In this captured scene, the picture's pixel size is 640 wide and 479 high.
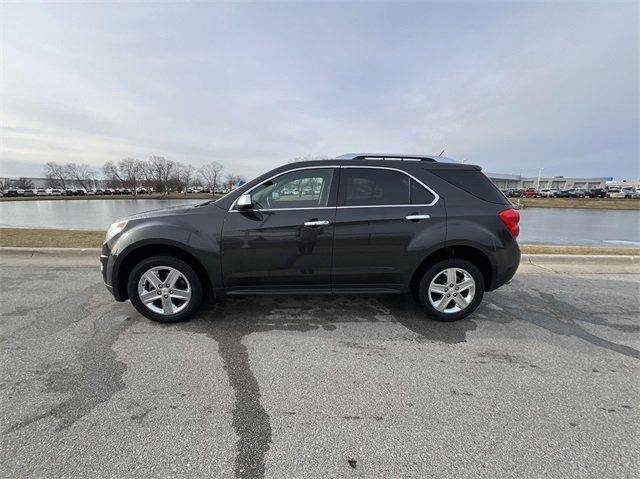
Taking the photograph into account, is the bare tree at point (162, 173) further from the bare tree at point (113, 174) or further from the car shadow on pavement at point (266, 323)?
the car shadow on pavement at point (266, 323)

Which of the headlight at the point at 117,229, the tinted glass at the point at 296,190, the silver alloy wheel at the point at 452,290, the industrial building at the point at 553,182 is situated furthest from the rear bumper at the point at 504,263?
the industrial building at the point at 553,182

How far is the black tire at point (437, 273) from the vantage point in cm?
376

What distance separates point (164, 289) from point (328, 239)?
1.94 metres

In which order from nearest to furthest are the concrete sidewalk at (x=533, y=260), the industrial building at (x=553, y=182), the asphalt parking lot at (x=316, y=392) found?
the asphalt parking lot at (x=316, y=392) < the concrete sidewalk at (x=533, y=260) < the industrial building at (x=553, y=182)

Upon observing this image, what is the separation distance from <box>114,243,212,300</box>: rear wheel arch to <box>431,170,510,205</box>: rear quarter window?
2.94 m

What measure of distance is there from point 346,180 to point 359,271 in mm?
1050

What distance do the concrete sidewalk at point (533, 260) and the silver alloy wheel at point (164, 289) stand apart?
361 cm

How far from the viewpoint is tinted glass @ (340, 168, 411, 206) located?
144 inches

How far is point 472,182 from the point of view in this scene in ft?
12.4

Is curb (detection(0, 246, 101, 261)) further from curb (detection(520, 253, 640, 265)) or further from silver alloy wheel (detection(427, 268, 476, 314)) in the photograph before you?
curb (detection(520, 253, 640, 265))

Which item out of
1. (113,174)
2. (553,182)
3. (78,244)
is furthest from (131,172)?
(553,182)

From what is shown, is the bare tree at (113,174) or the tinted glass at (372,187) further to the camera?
the bare tree at (113,174)

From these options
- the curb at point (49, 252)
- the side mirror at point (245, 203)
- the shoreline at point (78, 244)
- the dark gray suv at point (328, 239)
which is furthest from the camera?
the shoreline at point (78, 244)

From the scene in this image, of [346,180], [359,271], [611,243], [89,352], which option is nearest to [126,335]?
[89,352]
